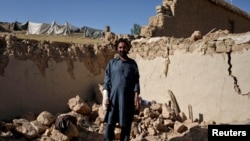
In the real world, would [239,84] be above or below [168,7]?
below

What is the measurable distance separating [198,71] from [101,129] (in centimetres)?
239

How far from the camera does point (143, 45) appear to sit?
8102 millimetres

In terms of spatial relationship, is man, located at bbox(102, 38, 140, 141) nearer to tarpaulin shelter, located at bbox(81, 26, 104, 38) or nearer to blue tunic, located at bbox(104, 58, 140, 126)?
blue tunic, located at bbox(104, 58, 140, 126)

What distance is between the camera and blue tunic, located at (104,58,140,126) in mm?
4270

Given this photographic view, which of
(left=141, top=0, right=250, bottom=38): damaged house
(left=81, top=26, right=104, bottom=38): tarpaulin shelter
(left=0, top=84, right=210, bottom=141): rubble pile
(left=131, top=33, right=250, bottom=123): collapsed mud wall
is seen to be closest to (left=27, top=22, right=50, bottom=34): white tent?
(left=81, top=26, right=104, bottom=38): tarpaulin shelter

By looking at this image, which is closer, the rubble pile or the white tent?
the rubble pile

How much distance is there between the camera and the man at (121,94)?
427cm

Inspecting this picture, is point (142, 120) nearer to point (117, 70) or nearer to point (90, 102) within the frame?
point (90, 102)

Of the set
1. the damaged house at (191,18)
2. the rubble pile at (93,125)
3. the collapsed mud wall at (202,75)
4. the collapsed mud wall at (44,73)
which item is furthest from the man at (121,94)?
the damaged house at (191,18)

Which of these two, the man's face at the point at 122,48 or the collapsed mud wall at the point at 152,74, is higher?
the man's face at the point at 122,48

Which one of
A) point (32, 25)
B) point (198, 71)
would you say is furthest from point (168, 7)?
point (32, 25)

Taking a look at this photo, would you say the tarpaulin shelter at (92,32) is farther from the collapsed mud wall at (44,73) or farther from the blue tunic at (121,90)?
the blue tunic at (121,90)

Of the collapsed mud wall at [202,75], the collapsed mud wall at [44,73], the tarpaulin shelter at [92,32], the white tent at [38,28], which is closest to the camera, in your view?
the collapsed mud wall at [202,75]

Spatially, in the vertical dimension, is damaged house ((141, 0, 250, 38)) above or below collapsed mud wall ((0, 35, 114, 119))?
above
